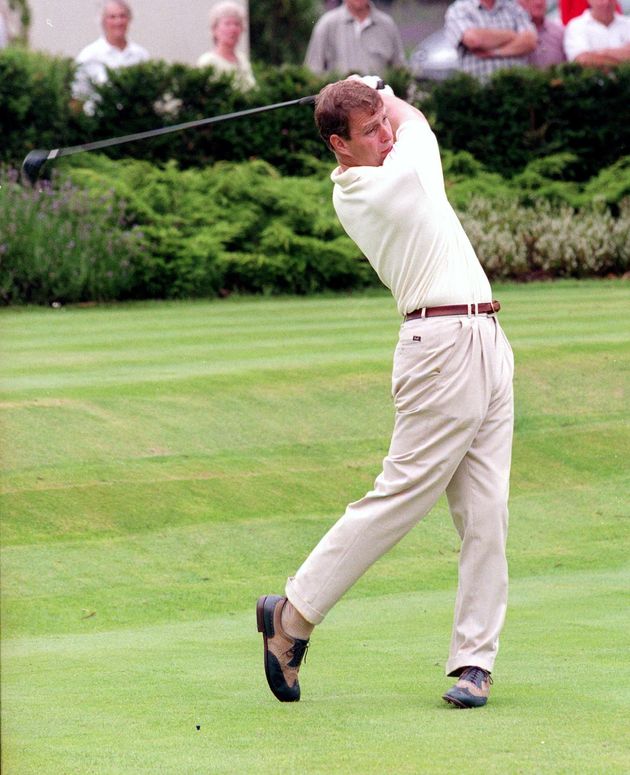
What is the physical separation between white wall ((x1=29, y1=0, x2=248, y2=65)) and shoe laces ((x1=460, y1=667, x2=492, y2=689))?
19.0 metres

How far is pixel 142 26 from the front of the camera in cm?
2434

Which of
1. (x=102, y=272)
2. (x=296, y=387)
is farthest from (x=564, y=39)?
(x=296, y=387)

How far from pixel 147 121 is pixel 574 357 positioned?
7.65 m

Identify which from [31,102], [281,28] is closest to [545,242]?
[31,102]

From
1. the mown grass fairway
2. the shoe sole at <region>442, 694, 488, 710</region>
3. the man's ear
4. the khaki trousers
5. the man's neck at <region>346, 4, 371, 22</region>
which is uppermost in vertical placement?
the man's neck at <region>346, 4, 371, 22</region>

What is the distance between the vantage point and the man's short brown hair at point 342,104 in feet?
16.4

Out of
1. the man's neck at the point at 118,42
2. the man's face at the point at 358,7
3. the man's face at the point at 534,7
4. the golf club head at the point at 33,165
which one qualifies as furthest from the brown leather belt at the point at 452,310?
the man's face at the point at 534,7

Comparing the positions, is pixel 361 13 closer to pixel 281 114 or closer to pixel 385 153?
pixel 281 114

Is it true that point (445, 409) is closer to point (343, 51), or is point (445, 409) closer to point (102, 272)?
point (102, 272)

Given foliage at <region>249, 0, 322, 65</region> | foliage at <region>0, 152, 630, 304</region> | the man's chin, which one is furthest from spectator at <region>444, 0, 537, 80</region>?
foliage at <region>249, 0, 322, 65</region>

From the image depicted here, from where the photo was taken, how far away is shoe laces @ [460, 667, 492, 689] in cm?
495

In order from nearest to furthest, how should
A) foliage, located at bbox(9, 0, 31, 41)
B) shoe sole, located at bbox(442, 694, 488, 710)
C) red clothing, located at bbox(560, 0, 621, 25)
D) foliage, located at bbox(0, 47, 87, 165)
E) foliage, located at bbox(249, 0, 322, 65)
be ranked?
shoe sole, located at bbox(442, 694, 488, 710) → foliage, located at bbox(0, 47, 87, 165) → red clothing, located at bbox(560, 0, 621, 25) → foliage, located at bbox(9, 0, 31, 41) → foliage, located at bbox(249, 0, 322, 65)

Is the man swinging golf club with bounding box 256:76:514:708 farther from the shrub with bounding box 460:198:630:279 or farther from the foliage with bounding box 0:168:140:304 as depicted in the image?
the shrub with bounding box 460:198:630:279

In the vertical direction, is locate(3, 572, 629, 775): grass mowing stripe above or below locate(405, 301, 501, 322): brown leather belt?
below
